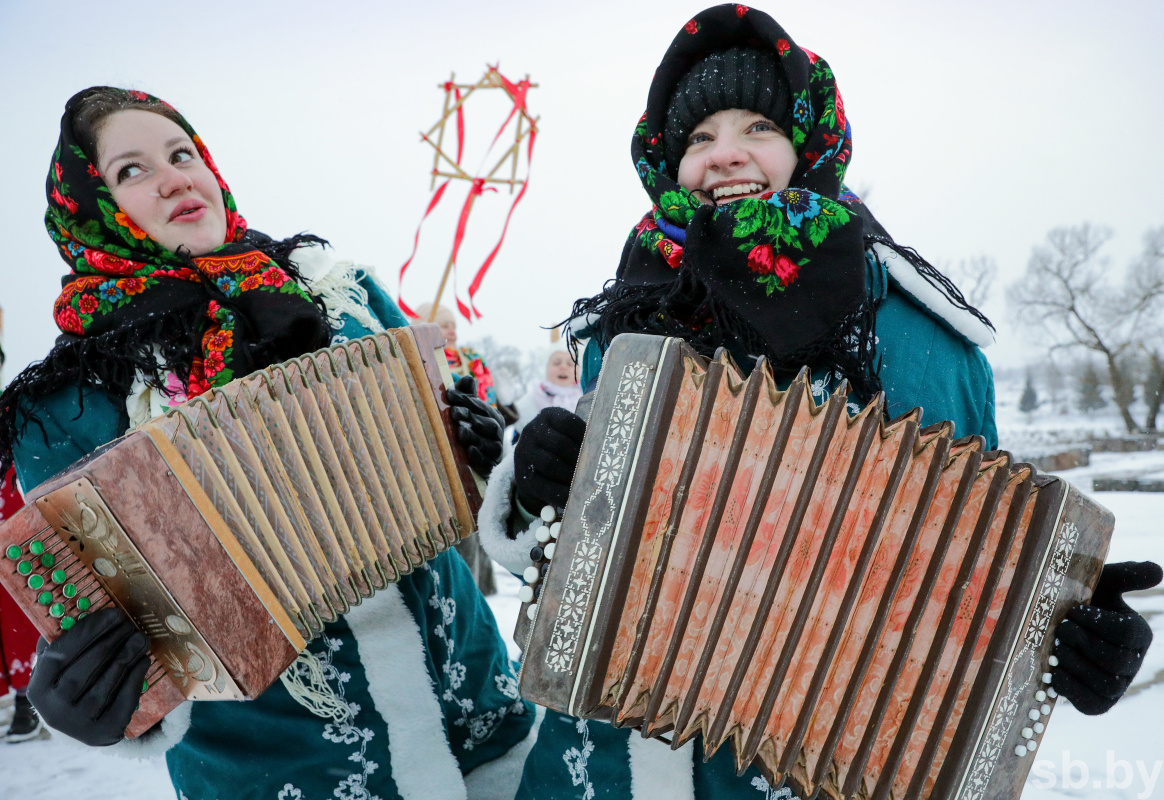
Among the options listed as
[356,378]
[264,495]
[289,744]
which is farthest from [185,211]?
[289,744]

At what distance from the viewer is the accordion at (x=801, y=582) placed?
3.35ft

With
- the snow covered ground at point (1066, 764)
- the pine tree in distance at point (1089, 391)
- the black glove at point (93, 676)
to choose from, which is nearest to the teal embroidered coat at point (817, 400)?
the black glove at point (93, 676)

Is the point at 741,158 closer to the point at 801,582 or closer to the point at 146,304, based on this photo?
the point at 801,582

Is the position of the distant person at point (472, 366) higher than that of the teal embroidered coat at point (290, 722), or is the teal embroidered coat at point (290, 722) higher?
the teal embroidered coat at point (290, 722)

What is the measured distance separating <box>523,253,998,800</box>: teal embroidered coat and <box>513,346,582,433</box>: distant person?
4743 mm

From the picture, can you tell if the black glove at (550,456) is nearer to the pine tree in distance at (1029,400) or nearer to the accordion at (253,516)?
the accordion at (253,516)

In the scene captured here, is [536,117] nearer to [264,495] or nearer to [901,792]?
[264,495]

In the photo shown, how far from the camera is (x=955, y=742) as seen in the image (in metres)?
1.05

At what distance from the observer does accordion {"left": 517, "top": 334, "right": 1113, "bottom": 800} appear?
3.35ft

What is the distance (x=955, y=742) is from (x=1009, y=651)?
0.15 meters

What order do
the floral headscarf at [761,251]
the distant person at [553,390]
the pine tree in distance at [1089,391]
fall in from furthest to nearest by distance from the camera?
the pine tree in distance at [1089,391]
the distant person at [553,390]
the floral headscarf at [761,251]

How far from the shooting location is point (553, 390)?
644 cm

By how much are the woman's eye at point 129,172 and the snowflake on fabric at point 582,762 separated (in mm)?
1447

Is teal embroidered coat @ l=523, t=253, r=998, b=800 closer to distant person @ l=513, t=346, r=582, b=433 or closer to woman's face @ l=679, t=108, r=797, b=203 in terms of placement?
woman's face @ l=679, t=108, r=797, b=203
